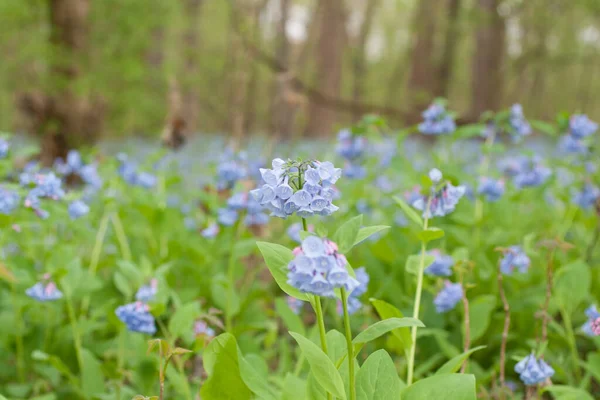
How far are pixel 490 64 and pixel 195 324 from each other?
7.24 m

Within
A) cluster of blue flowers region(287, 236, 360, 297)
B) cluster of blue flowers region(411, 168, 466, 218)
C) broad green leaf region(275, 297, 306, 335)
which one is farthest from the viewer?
broad green leaf region(275, 297, 306, 335)

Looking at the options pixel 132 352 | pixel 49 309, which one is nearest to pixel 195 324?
pixel 132 352

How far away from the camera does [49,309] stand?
2.11m

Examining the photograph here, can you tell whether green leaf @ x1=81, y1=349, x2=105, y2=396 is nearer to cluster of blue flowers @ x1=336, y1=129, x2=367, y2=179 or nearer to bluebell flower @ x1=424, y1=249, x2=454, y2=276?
bluebell flower @ x1=424, y1=249, x2=454, y2=276

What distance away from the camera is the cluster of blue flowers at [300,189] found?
934 millimetres

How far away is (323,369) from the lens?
3.11 ft

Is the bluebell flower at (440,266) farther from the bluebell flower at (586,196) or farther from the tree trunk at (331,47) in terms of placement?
the tree trunk at (331,47)

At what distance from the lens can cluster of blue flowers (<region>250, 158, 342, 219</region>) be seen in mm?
934

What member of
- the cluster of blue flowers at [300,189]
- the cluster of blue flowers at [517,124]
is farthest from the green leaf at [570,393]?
the cluster of blue flowers at [517,124]

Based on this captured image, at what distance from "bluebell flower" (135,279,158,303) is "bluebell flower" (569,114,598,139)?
Answer: 175 cm

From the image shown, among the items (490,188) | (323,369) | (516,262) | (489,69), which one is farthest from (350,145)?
(489,69)

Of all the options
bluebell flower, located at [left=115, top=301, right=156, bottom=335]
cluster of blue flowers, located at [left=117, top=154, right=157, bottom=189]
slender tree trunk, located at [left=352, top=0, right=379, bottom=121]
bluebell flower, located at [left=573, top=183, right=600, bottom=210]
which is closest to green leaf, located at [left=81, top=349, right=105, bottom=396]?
bluebell flower, located at [left=115, top=301, right=156, bottom=335]

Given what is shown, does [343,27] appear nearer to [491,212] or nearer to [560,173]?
[560,173]

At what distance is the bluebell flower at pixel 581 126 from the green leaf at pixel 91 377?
198cm
